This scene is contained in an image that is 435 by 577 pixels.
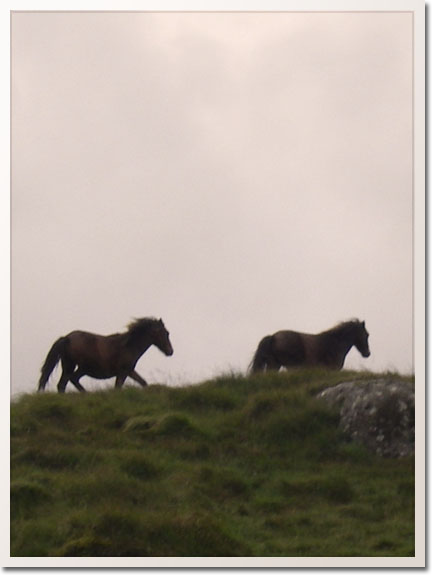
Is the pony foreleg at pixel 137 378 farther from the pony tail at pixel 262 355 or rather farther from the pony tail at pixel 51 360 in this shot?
the pony tail at pixel 262 355

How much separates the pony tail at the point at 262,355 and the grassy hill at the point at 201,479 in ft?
5.21

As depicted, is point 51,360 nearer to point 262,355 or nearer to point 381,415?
point 262,355

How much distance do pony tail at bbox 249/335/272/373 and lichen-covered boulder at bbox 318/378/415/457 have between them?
276 cm

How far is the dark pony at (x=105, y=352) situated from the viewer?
19.1 metres

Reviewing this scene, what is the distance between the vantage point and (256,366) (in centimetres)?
1911

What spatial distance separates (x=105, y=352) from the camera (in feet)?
64.4

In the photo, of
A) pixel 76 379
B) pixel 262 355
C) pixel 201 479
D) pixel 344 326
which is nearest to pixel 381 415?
pixel 201 479

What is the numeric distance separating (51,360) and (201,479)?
4.78m

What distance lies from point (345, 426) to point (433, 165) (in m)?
3.91

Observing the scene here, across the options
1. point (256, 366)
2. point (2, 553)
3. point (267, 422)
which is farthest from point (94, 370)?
point (2, 553)

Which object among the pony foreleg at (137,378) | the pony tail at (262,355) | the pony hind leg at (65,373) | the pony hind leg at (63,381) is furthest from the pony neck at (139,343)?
the pony tail at (262,355)

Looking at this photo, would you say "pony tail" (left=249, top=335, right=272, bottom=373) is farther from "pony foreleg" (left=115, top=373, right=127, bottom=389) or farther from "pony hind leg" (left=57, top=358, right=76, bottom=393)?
"pony hind leg" (left=57, top=358, right=76, bottom=393)

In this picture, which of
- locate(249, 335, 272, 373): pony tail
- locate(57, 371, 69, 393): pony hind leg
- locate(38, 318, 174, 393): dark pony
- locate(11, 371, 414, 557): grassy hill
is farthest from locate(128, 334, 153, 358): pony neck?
locate(11, 371, 414, 557): grassy hill

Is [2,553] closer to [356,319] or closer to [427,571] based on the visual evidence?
[427,571]
